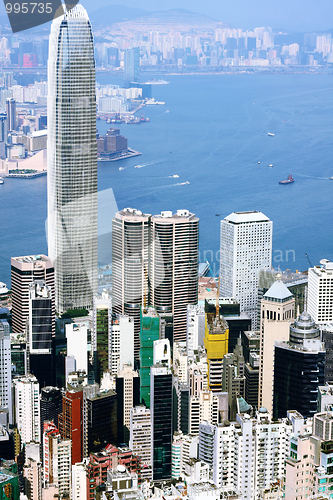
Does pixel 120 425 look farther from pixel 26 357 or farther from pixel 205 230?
pixel 205 230

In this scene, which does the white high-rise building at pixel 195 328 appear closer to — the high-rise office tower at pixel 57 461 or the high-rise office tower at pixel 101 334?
the high-rise office tower at pixel 101 334

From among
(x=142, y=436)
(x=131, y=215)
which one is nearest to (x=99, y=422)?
(x=142, y=436)

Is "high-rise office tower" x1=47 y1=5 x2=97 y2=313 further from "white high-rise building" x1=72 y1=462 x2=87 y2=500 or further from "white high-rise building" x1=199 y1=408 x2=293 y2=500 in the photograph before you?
"white high-rise building" x1=199 y1=408 x2=293 y2=500

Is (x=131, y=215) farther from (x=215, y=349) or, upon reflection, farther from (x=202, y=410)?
(x=202, y=410)

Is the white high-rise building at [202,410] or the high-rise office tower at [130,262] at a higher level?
the high-rise office tower at [130,262]

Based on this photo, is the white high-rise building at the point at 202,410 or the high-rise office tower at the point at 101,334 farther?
the high-rise office tower at the point at 101,334

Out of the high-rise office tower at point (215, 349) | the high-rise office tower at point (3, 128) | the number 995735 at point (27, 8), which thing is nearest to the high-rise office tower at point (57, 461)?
the high-rise office tower at point (215, 349)

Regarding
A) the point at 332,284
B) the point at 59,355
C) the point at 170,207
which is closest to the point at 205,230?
the point at 170,207

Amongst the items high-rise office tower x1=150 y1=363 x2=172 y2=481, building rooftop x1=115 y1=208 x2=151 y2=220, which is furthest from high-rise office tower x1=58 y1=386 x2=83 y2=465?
building rooftop x1=115 y1=208 x2=151 y2=220
